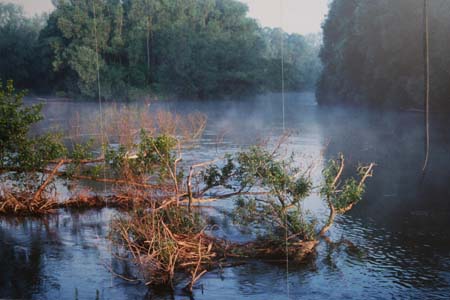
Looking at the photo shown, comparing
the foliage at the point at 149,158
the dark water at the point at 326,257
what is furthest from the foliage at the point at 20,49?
the foliage at the point at 149,158

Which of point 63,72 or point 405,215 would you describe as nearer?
point 405,215

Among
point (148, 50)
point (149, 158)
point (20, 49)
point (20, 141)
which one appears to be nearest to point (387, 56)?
point (148, 50)

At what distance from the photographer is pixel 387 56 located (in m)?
23.1

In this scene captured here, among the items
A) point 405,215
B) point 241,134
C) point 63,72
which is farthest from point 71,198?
point 63,72

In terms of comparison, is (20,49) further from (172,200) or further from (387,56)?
(172,200)

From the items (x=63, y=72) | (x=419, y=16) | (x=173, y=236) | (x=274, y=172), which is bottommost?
(x=173, y=236)

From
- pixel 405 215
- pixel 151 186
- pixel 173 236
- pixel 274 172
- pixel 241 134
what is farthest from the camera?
pixel 241 134

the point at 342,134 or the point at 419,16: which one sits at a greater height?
the point at 419,16

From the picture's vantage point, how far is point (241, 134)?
20625mm

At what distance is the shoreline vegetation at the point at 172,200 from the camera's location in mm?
7449

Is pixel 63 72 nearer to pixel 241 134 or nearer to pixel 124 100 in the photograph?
pixel 124 100

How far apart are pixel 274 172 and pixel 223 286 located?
1834 millimetres

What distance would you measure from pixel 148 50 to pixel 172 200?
18.3 metres

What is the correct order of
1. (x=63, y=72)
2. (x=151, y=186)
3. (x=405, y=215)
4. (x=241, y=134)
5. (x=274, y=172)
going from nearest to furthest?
1. (x=274, y=172)
2. (x=151, y=186)
3. (x=405, y=215)
4. (x=241, y=134)
5. (x=63, y=72)
